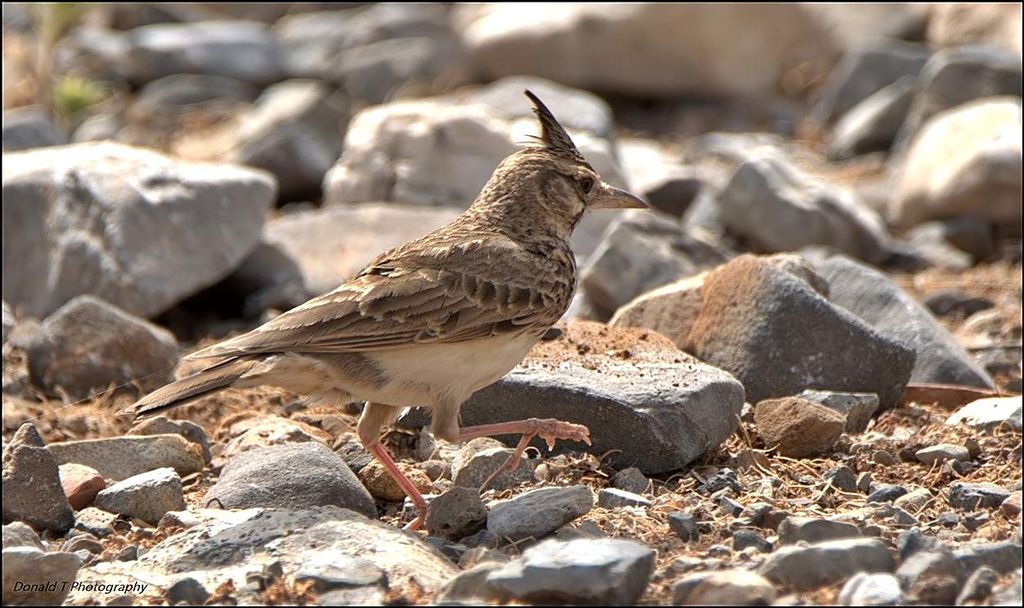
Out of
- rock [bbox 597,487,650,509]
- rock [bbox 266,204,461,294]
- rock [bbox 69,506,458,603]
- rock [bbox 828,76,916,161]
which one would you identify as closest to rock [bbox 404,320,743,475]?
rock [bbox 597,487,650,509]

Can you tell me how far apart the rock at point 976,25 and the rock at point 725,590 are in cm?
1076

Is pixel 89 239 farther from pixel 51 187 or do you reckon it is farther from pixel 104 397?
pixel 104 397

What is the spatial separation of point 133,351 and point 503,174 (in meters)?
2.95

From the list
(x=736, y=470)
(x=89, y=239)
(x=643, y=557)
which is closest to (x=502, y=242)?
(x=736, y=470)

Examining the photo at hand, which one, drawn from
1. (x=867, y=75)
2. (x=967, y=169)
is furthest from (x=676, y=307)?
(x=867, y=75)

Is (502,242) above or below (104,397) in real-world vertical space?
above

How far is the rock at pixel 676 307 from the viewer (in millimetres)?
7324

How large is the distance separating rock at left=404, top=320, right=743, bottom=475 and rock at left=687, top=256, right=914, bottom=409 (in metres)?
0.45

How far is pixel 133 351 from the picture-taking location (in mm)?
8391

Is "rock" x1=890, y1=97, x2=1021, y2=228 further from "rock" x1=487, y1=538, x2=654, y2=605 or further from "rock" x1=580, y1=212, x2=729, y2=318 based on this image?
"rock" x1=487, y1=538, x2=654, y2=605

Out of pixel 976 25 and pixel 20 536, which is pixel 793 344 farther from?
pixel 976 25

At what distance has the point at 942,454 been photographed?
20.5ft

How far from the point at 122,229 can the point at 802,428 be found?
4.88m

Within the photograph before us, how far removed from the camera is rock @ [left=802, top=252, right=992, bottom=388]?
750 centimetres
